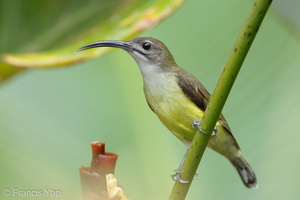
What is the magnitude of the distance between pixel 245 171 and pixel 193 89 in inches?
17.0

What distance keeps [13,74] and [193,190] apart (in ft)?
2.02

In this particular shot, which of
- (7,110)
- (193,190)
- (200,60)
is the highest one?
(200,60)

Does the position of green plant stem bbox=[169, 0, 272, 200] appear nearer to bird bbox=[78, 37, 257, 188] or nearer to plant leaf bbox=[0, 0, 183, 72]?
plant leaf bbox=[0, 0, 183, 72]

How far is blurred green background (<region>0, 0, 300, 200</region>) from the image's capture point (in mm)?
1790

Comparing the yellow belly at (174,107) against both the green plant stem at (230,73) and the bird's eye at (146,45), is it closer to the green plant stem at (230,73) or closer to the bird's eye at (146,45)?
the bird's eye at (146,45)

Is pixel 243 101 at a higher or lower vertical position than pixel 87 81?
lower

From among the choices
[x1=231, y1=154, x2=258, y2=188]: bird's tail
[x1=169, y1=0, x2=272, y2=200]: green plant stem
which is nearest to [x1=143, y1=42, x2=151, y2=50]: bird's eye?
[x1=231, y1=154, x2=258, y2=188]: bird's tail

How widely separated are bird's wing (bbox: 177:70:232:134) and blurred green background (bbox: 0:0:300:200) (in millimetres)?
200

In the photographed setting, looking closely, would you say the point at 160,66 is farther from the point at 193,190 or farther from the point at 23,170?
the point at 23,170

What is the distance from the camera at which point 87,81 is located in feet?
6.91

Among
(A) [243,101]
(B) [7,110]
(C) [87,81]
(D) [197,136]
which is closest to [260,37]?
(A) [243,101]

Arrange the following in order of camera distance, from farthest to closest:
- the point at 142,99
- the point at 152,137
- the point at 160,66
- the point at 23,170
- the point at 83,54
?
the point at 142,99, the point at 152,137, the point at 160,66, the point at 23,170, the point at 83,54

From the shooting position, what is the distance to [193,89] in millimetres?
1791

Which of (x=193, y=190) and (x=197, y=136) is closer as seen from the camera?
(x=197, y=136)
